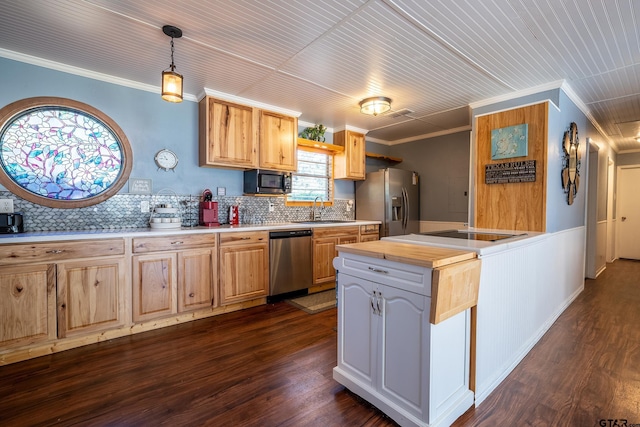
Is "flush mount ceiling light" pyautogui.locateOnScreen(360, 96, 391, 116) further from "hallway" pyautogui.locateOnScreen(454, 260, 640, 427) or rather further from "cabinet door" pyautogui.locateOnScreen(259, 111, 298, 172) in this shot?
"hallway" pyautogui.locateOnScreen(454, 260, 640, 427)

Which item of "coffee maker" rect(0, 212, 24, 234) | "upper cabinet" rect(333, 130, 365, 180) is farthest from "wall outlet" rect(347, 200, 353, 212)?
"coffee maker" rect(0, 212, 24, 234)

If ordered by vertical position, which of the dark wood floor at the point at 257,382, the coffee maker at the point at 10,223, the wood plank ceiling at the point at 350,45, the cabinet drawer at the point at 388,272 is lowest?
the dark wood floor at the point at 257,382

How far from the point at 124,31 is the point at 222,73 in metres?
0.87

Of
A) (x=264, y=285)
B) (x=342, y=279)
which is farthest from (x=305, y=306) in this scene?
(x=342, y=279)

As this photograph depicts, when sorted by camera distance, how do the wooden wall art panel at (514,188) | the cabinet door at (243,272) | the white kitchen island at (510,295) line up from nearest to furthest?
the white kitchen island at (510,295) → the wooden wall art panel at (514,188) → the cabinet door at (243,272)

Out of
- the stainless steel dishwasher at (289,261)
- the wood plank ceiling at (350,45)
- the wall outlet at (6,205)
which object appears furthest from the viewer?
the stainless steel dishwasher at (289,261)

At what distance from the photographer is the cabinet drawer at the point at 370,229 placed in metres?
4.53

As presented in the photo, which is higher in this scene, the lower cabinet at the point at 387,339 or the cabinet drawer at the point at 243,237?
the cabinet drawer at the point at 243,237

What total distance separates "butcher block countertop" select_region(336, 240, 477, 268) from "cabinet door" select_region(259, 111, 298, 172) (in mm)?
2272

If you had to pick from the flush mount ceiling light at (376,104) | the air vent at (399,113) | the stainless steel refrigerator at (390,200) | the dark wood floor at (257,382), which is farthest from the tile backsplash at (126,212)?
the air vent at (399,113)

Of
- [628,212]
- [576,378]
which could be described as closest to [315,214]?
[576,378]

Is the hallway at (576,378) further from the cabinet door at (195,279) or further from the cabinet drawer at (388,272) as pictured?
the cabinet door at (195,279)

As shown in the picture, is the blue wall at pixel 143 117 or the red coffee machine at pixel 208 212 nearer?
the blue wall at pixel 143 117

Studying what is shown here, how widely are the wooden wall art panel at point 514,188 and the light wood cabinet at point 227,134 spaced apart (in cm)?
275
